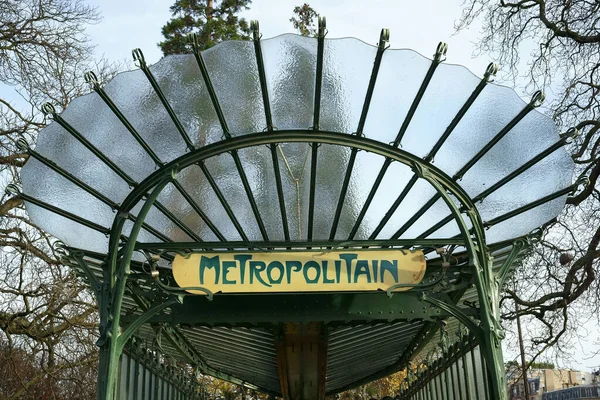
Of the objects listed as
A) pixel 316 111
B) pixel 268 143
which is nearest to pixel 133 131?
pixel 268 143

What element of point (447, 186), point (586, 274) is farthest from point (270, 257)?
point (586, 274)

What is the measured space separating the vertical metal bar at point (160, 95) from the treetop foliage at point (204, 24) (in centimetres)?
1412

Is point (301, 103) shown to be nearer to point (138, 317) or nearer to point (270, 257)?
point (270, 257)

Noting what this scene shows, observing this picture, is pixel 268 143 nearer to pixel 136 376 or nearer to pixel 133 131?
pixel 133 131

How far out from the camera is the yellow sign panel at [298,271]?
598 centimetres

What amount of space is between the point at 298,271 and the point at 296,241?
31cm

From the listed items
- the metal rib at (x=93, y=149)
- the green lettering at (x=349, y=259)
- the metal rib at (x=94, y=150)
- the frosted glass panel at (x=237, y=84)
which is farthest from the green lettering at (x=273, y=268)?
the metal rib at (x=93, y=149)

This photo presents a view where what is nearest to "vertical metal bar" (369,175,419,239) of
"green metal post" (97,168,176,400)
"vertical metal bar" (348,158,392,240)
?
"vertical metal bar" (348,158,392,240)

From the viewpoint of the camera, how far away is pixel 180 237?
738 cm

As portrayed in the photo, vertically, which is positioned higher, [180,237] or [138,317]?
[180,237]

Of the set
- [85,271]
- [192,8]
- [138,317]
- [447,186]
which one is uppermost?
[192,8]

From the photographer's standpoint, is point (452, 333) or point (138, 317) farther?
point (452, 333)

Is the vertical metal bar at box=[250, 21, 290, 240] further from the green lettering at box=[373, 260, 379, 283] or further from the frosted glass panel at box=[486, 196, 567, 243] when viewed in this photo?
the frosted glass panel at box=[486, 196, 567, 243]

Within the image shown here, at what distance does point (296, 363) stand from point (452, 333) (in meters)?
2.42
